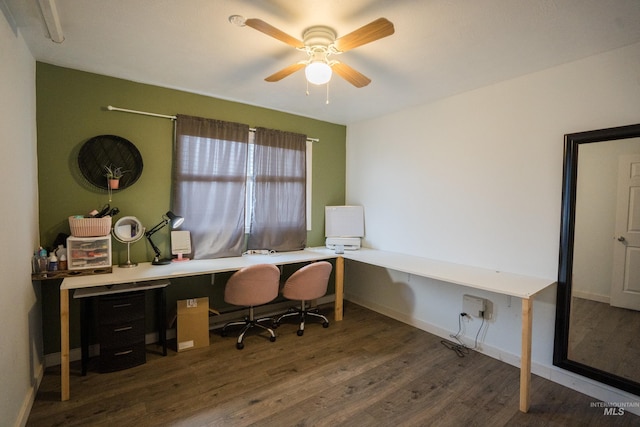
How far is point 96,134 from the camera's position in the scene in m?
2.75

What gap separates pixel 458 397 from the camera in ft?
7.34

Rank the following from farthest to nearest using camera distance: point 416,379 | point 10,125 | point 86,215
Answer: point 86,215 < point 416,379 < point 10,125

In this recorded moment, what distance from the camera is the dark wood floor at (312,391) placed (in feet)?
6.55

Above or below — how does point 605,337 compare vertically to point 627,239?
below

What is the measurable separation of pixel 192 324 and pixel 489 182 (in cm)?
311

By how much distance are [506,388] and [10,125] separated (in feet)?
12.6

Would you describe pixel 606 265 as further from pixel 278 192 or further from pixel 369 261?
pixel 278 192

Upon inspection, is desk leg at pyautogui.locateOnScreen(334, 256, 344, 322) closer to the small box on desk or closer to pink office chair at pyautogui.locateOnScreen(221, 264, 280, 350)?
pink office chair at pyautogui.locateOnScreen(221, 264, 280, 350)

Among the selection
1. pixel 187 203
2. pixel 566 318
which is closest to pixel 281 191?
pixel 187 203

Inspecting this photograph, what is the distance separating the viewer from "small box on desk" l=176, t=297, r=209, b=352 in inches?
111

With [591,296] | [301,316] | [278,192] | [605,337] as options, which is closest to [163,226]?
[278,192]

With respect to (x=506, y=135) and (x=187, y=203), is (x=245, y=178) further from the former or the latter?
(x=506, y=135)

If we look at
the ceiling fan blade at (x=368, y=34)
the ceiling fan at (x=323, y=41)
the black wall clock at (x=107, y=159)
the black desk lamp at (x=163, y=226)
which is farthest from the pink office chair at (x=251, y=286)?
the ceiling fan blade at (x=368, y=34)

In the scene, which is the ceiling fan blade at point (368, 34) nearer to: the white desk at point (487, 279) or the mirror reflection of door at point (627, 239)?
the white desk at point (487, 279)
